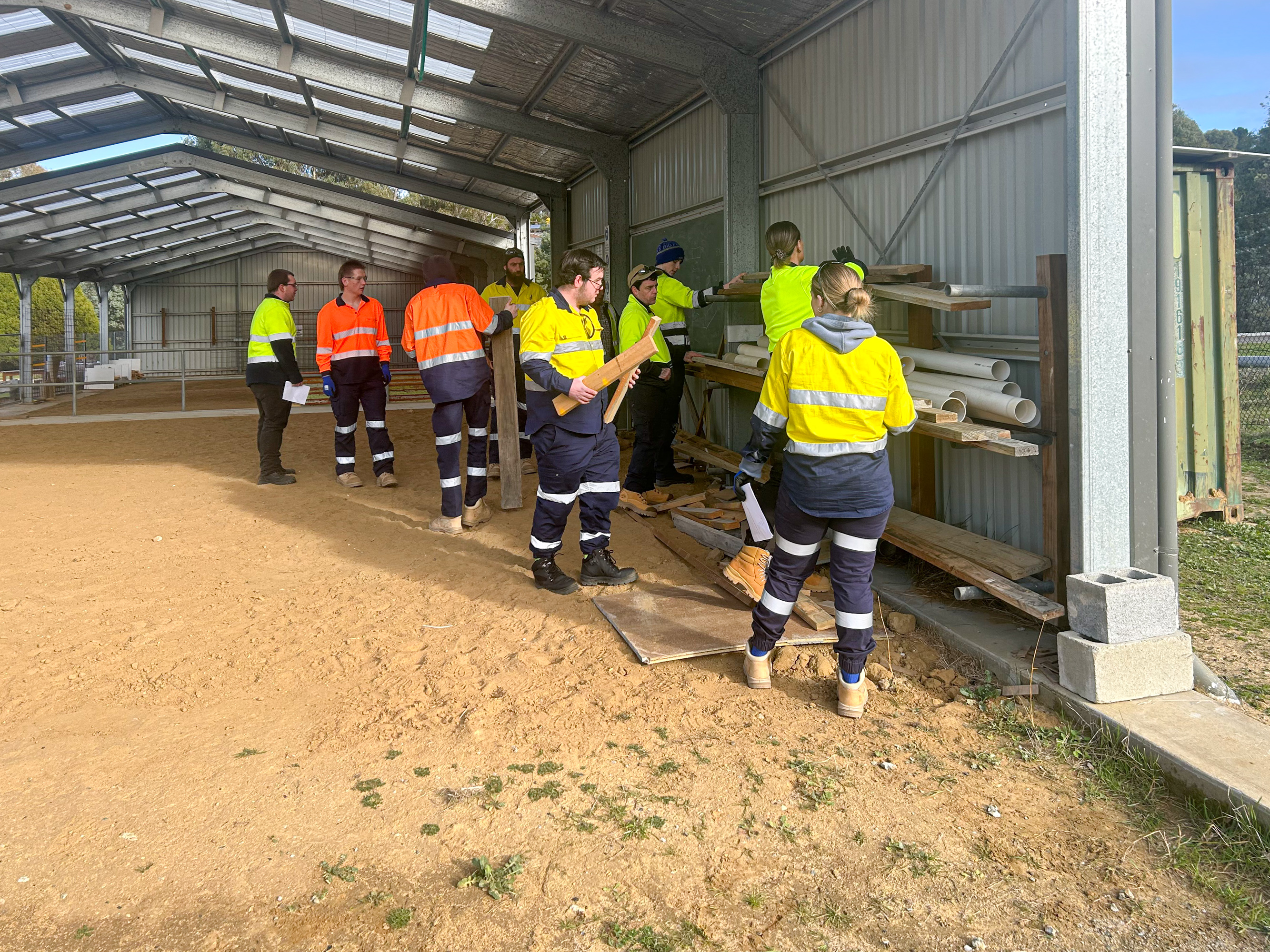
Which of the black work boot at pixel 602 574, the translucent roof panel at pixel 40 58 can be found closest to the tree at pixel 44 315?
the translucent roof panel at pixel 40 58

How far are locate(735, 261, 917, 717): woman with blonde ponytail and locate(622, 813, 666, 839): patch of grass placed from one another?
1201 millimetres

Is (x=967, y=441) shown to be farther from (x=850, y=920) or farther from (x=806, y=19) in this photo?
(x=806, y=19)

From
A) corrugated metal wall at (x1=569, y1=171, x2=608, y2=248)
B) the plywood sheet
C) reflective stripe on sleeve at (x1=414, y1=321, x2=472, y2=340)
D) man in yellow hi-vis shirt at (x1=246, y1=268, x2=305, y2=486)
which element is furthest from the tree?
the plywood sheet

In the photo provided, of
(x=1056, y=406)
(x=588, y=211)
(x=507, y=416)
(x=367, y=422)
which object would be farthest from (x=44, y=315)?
(x=1056, y=406)

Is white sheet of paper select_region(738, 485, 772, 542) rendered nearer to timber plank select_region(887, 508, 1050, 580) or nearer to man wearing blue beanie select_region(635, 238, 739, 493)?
timber plank select_region(887, 508, 1050, 580)

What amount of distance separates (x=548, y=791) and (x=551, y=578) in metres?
2.40

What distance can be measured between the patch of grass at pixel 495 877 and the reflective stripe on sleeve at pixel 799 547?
178 cm

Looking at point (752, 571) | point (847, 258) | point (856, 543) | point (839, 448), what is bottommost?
point (752, 571)

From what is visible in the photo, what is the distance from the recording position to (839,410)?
3.94 meters

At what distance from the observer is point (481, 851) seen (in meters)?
3.16

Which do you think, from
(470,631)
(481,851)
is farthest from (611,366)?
(481,851)

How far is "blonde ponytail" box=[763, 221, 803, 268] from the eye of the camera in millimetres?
6168

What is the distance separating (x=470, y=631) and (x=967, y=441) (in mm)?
2802

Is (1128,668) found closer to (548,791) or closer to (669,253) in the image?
(548,791)
